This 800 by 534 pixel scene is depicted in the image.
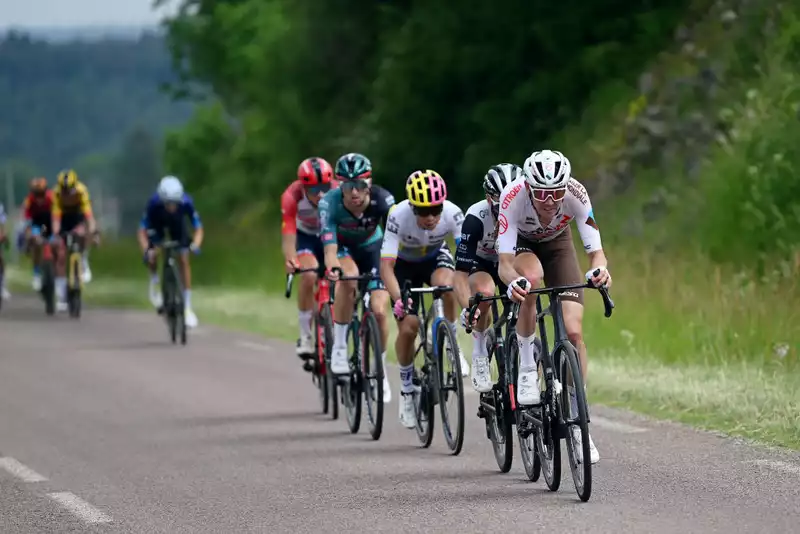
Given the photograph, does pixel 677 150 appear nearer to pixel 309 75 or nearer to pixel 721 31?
pixel 721 31

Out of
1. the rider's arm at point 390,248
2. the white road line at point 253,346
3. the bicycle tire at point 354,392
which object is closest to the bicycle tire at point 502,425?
the rider's arm at point 390,248

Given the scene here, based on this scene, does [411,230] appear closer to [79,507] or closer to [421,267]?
[421,267]

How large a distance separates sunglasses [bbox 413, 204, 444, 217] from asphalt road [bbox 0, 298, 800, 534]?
1520 millimetres

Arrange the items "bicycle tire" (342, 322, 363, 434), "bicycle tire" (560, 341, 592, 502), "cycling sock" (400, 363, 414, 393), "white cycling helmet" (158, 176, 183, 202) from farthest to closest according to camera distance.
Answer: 1. "white cycling helmet" (158, 176, 183, 202)
2. "bicycle tire" (342, 322, 363, 434)
3. "cycling sock" (400, 363, 414, 393)
4. "bicycle tire" (560, 341, 592, 502)

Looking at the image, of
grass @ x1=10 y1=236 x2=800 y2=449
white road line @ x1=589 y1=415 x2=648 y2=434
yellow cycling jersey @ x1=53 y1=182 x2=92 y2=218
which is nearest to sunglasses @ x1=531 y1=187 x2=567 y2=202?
grass @ x1=10 y1=236 x2=800 y2=449

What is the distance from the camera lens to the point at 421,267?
11.4 meters

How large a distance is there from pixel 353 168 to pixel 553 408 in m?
3.51

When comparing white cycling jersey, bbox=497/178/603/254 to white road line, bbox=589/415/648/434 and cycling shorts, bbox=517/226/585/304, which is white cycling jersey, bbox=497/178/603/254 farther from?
white road line, bbox=589/415/648/434

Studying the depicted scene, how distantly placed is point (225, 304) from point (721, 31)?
9.30 m

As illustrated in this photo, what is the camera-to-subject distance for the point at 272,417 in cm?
1310

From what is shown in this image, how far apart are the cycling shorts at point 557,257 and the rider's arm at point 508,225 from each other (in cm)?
38

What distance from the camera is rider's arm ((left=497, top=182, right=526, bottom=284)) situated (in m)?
8.95

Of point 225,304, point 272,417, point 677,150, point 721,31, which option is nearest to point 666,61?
point 721,31

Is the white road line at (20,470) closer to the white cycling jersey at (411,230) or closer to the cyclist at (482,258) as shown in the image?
the white cycling jersey at (411,230)
